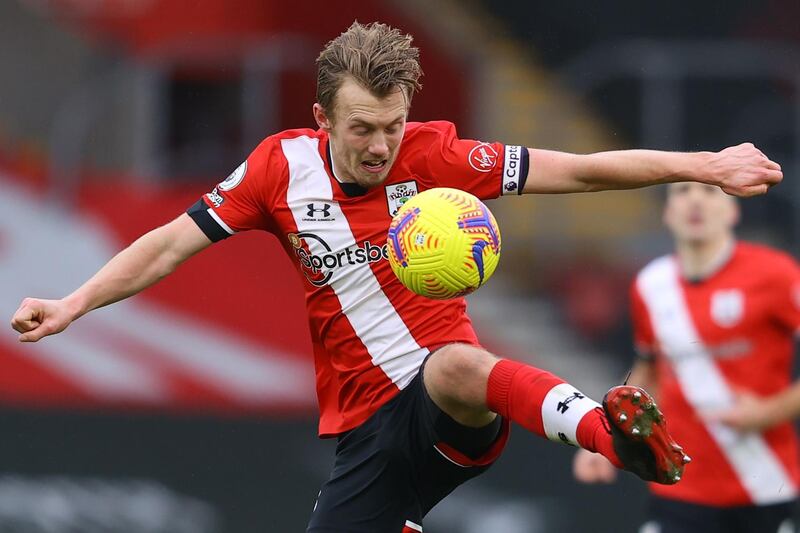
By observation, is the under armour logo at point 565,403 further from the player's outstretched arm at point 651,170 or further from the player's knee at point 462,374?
the player's outstretched arm at point 651,170

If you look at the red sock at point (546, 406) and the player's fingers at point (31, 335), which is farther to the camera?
the player's fingers at point (31, 335)

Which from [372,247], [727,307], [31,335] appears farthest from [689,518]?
[31,335]

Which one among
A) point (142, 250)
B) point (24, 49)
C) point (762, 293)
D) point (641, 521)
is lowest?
point (641, 521)

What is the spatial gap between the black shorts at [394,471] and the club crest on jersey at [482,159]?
31.3 inches

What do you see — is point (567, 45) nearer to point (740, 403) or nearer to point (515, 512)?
Result: point (515, 512)

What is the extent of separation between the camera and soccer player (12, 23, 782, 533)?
488 centimetres

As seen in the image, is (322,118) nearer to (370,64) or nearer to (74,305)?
(370,64)

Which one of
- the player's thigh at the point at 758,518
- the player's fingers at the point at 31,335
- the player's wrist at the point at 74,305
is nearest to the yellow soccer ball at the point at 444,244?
the player's wrist at the point at 74,305

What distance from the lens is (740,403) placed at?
257 inches

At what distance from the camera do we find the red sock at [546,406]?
14.6 ft

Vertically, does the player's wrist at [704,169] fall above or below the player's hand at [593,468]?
above

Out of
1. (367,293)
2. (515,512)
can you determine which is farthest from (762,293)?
(515,512)

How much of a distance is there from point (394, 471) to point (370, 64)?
1481 millimetres

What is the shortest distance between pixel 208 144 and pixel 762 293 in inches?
190
